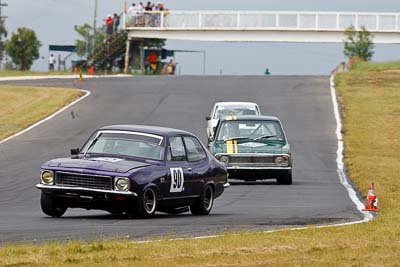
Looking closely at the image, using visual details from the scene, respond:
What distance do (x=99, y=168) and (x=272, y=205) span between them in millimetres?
4805

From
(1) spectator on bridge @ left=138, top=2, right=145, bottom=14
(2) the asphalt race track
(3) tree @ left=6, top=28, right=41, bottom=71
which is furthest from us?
(3) tree @ left=6, top=28, right=41, bottom=71

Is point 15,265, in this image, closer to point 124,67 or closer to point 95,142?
point 95,142

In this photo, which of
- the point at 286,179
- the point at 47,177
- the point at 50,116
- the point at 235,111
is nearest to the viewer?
the point at 47,177

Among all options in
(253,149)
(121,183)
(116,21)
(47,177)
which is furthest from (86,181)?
(116,21)

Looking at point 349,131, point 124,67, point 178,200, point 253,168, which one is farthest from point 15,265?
point 124,67

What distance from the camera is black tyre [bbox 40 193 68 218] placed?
16.4 meters

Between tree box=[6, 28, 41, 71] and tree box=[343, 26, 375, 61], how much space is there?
32920mm

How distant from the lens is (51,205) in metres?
16.5

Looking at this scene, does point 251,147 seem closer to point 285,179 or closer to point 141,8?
point 285,179

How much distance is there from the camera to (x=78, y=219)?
1642 centimetres

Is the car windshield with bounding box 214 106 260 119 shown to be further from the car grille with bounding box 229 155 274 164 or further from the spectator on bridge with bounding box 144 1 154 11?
the spectator on bridge with bounding box 144 1 154 11

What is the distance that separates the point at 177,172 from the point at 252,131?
976 cm

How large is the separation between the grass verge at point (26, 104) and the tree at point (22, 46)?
43436mm

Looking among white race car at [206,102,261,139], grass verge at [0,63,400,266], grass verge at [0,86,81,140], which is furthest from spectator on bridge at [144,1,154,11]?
grass verge at [0,63,400,266]
